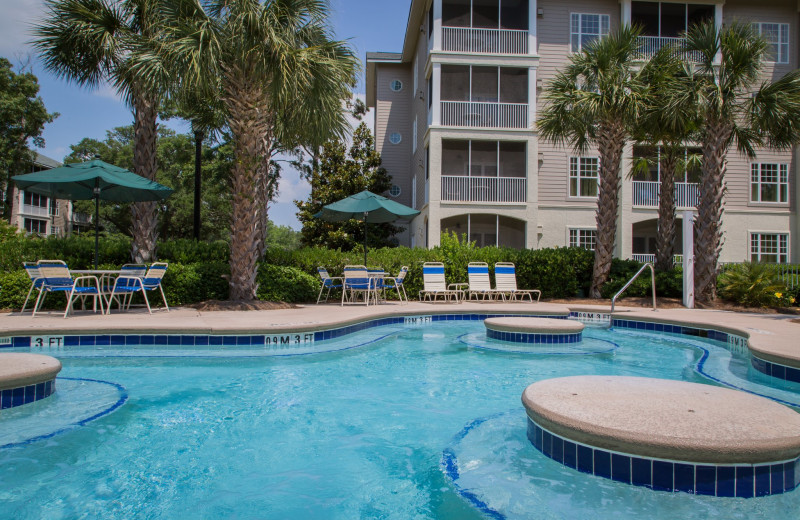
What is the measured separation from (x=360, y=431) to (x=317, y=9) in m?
8.80

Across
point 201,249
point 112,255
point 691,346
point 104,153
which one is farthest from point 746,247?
point 104,153

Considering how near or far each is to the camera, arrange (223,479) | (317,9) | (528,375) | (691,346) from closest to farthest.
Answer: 1. (223,479)
2. (528,375)
3. (691,346)
4. (317,9)

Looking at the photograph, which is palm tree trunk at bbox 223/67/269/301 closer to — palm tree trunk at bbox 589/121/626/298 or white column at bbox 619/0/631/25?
palm tree trunk at bbox 589/121/626/298

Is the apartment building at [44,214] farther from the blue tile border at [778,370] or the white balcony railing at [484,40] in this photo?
the blue tile border at [778,370]

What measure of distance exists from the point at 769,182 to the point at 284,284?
18873 mm

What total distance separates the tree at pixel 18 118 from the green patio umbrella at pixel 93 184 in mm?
26077

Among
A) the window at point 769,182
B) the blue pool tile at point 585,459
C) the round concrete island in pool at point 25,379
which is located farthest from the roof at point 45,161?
the blue pool tile at point 585,459

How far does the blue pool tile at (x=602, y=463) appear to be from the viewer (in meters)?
2.82

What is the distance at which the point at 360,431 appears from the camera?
396 cm

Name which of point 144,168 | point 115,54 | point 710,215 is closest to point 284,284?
point 144,168

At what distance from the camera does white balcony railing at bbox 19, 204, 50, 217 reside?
4021 centimetres

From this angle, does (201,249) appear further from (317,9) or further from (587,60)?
(587,60)

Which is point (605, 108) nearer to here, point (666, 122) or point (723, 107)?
point (666, 122)

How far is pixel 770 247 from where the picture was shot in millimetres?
19047
